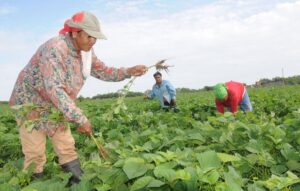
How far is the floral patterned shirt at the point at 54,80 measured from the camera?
373cm

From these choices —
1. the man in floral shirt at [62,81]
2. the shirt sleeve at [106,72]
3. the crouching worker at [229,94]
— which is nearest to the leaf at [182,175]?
the man in floral shirt at [62,81]

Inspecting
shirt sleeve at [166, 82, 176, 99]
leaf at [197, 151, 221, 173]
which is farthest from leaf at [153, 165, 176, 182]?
shirt sleeve at [166, 82, 176, 99]

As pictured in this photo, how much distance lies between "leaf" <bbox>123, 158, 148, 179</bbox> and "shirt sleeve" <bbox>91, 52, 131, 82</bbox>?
1.47 meters

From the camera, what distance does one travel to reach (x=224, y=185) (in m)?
2.72

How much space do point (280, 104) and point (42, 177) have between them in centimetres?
768

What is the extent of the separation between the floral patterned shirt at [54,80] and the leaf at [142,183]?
1038mm

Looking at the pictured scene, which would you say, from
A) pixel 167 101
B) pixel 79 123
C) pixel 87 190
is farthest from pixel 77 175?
pixel 167 101

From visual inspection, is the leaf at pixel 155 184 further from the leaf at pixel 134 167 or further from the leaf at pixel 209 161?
the leaf at pixel 209 161

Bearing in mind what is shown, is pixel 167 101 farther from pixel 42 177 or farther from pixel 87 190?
pixel 87 190

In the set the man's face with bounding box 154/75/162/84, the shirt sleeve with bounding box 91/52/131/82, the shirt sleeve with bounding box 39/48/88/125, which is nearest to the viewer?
the shirt sleeve with bounding box 39/48/88/125

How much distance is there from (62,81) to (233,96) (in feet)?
13.6

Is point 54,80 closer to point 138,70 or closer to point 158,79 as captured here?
point 138,70

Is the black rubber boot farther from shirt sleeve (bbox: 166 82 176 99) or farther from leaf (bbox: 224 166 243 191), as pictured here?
shirt sleeve (bbox: 166 82 176 99)

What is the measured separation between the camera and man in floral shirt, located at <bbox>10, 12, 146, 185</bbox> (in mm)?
3766
